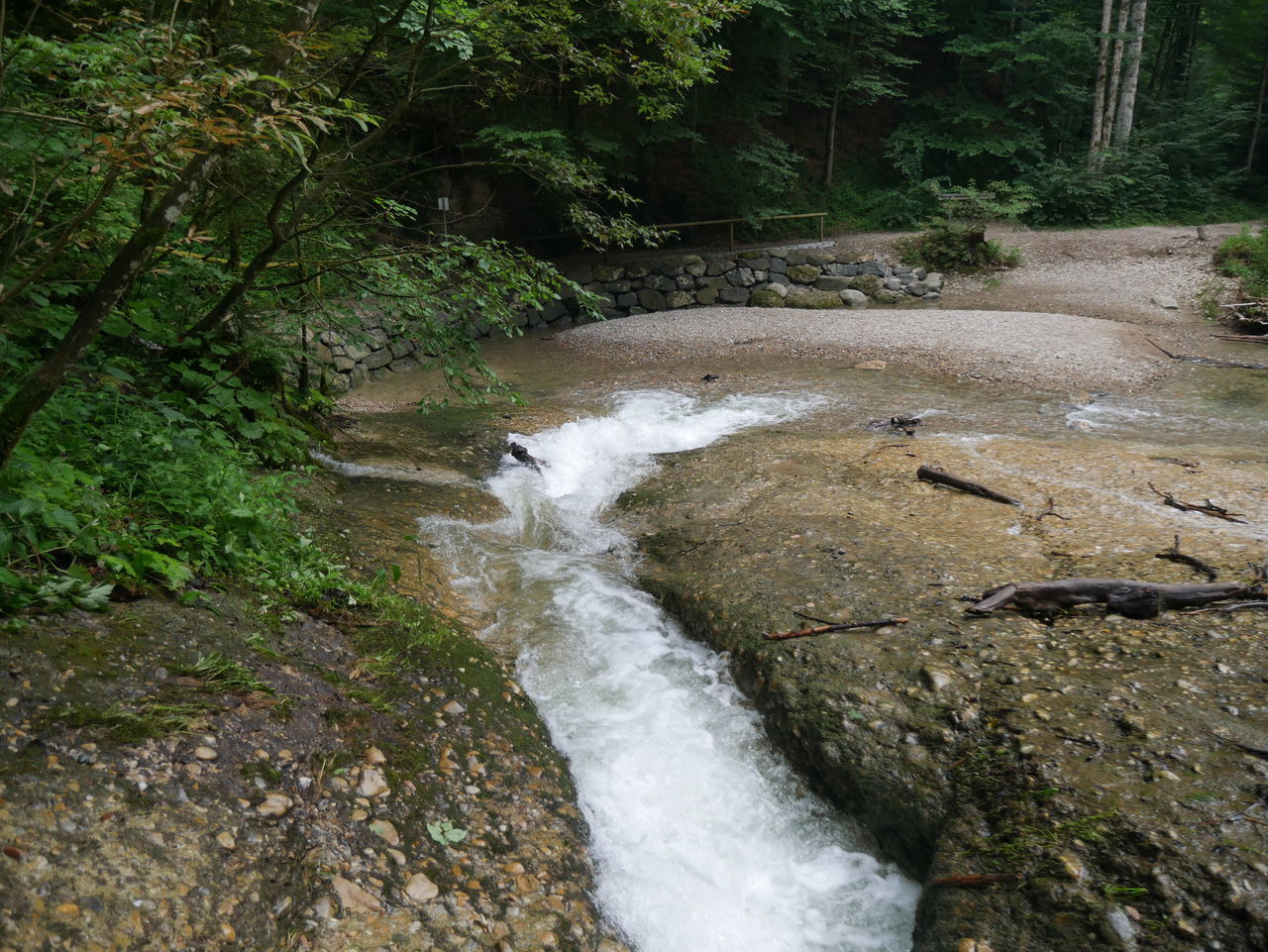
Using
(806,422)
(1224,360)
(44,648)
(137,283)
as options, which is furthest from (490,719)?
(1224,360)

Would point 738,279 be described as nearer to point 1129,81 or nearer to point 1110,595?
point 1129,81

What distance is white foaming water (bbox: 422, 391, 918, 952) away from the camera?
9.44 feet

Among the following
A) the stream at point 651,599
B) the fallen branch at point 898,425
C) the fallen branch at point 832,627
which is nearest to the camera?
the stream at point 651,599

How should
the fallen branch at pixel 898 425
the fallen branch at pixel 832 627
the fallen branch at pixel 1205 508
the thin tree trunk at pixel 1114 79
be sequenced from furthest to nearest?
the thin tree trunk at pixel 1114 79, the fallen branch at pixel 898 425, the fallen branch at pixel 1205 508, the fallen branch at pixel 832 627

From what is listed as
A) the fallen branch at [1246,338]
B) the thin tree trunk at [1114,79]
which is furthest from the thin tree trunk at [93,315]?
the thin tree trunk at [1114,79]

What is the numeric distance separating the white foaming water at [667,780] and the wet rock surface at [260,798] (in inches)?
10.1

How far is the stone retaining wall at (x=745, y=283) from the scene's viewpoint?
50.3 feet

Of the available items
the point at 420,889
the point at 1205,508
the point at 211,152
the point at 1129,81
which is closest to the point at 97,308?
the point at 211,152

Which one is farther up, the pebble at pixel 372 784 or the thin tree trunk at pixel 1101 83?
the thin tree trunk at pixel 1101 83

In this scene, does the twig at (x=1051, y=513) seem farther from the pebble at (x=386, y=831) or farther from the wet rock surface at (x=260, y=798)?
the pebble at (x=386, y=831)

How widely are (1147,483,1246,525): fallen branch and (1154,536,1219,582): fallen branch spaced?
2.67 feet

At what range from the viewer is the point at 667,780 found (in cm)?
346

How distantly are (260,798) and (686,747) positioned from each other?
6.16ft

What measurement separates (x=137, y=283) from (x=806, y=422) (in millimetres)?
6190
